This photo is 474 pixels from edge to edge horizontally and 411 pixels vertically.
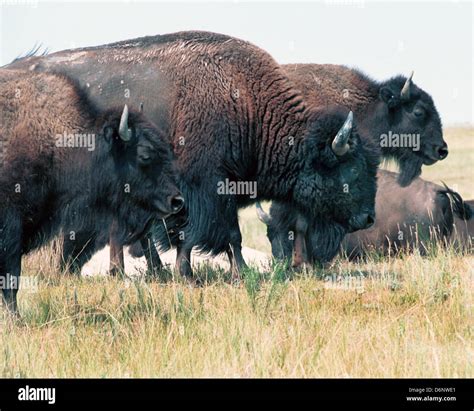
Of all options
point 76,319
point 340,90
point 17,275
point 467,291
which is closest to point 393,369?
point 467,291

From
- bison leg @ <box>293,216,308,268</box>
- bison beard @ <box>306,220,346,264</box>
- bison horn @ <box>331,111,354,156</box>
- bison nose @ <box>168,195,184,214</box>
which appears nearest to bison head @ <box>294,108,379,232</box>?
bison horn @ <box>331,111,354,156</box>

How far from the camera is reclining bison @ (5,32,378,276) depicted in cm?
859

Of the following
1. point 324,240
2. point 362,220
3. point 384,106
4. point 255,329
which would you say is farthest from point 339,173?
point 255,329

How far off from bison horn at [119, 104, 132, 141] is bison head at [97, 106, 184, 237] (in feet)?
0.06

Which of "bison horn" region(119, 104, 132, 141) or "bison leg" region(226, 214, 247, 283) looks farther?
"bison leg" region(226, 214, 247, 283)

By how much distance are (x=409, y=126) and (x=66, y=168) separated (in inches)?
215

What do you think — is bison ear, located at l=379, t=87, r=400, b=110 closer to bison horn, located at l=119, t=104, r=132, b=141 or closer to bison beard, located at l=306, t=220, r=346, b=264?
bison beard, located at l=306, t=220, r=346, b=264

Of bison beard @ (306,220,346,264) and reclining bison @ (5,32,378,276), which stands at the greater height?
reclining bison @ (5,32,378,276)

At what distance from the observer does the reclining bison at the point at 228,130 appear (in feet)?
28.2

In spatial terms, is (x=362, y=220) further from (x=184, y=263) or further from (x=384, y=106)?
(x=384, y=106)

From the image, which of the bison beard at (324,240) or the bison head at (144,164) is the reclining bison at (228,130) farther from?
the bison head at (144,164)

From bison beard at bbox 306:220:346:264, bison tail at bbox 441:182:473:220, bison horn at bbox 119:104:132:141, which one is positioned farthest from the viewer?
bison tail at bbox 441:182:473:220

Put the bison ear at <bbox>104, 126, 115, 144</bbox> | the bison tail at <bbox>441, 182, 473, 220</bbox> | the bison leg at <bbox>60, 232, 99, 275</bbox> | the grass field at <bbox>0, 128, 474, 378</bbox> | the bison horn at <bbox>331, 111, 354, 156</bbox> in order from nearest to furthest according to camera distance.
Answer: the grass field at <bbox>0, 128, 474, 378</bbox>, the bison ear at <bbox>104, 126, 115, 144</bbox>, the bison horn at <bbox>331, 111, 354, 156</bbox>, the bison leg at <bbox>60, 232, 99, 275</bbox>, the bison tail at <bbox>441, 182, 473, 220</bbox>
